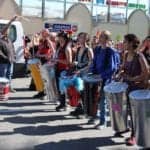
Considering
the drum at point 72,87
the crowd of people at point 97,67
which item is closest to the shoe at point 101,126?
the crowd of people at point 97,67

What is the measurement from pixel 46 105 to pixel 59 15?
26.5m

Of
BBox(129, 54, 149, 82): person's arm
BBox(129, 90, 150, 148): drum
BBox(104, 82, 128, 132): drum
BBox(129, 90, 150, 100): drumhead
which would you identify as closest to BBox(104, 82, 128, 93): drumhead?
BBox(104, 82, 128, 132): drum

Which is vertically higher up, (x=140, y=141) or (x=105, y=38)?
(x=105, y=38)

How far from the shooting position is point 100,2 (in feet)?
141

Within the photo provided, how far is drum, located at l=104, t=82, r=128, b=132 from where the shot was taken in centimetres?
785

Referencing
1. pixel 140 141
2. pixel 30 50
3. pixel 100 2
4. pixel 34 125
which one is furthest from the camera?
pixel 100 2

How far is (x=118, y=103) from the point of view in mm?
7875

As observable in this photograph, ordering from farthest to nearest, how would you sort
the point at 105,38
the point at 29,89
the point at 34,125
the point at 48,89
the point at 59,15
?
the point at 59,15, the point at 29,89, the point at 48,89, the point at 34,125, the point at 105,38

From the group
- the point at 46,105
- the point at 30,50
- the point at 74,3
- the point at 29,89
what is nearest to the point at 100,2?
the point at 74,3

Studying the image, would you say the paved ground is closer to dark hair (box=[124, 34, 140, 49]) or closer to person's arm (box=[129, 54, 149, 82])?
person's arm (box=[129, 54, 149, 82])

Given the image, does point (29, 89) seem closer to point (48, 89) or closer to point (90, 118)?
point (48, 89)

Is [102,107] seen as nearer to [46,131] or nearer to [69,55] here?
[46,131]

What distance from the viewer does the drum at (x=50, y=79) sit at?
11.2 meters

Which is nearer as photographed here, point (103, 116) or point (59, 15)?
point (103, 116)
